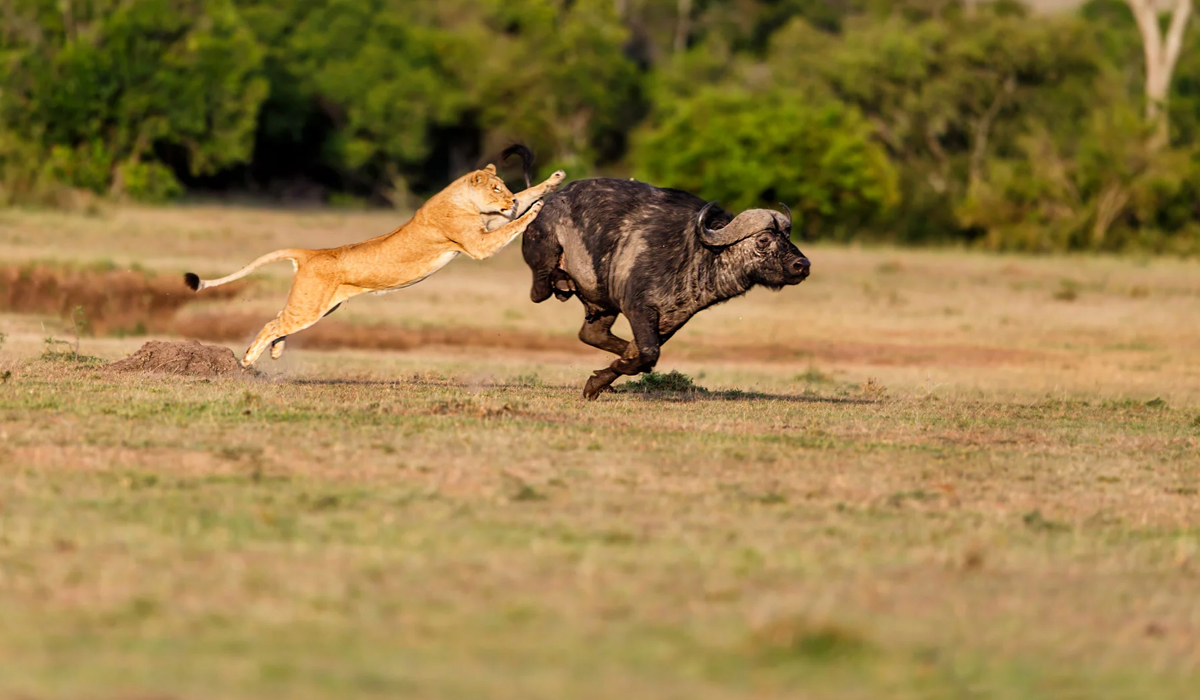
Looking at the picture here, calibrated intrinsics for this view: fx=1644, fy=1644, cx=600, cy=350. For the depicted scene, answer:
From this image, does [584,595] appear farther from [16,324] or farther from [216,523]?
[16,324]

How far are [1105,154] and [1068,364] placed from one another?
21.1m

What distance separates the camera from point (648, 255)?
41.7 ft

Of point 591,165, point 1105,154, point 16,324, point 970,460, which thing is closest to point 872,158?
point 1105,154

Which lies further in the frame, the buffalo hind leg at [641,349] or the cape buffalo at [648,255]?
the buffalo hind leg at [641,349]

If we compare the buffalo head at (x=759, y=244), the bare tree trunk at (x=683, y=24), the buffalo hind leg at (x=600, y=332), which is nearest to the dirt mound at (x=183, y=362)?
the buffalo hind leg at (x=600, y=332)

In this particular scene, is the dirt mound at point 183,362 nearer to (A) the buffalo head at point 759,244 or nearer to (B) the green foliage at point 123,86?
(A) the buffalo head at point 759,244

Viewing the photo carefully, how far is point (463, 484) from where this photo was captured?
362 inches

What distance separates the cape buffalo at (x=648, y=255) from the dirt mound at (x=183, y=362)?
2798 millimetres

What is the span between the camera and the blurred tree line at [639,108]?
41.3 metres

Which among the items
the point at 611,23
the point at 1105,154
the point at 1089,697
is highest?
the point at 611,23

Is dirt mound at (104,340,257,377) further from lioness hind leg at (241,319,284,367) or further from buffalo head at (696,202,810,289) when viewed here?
buffalo head at (696,202,810,289)

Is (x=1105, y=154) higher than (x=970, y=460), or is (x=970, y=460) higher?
(x=1105, y=154)

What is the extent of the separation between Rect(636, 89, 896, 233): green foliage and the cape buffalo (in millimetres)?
27937

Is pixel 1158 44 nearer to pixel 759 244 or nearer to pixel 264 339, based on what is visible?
pixel 759 244
